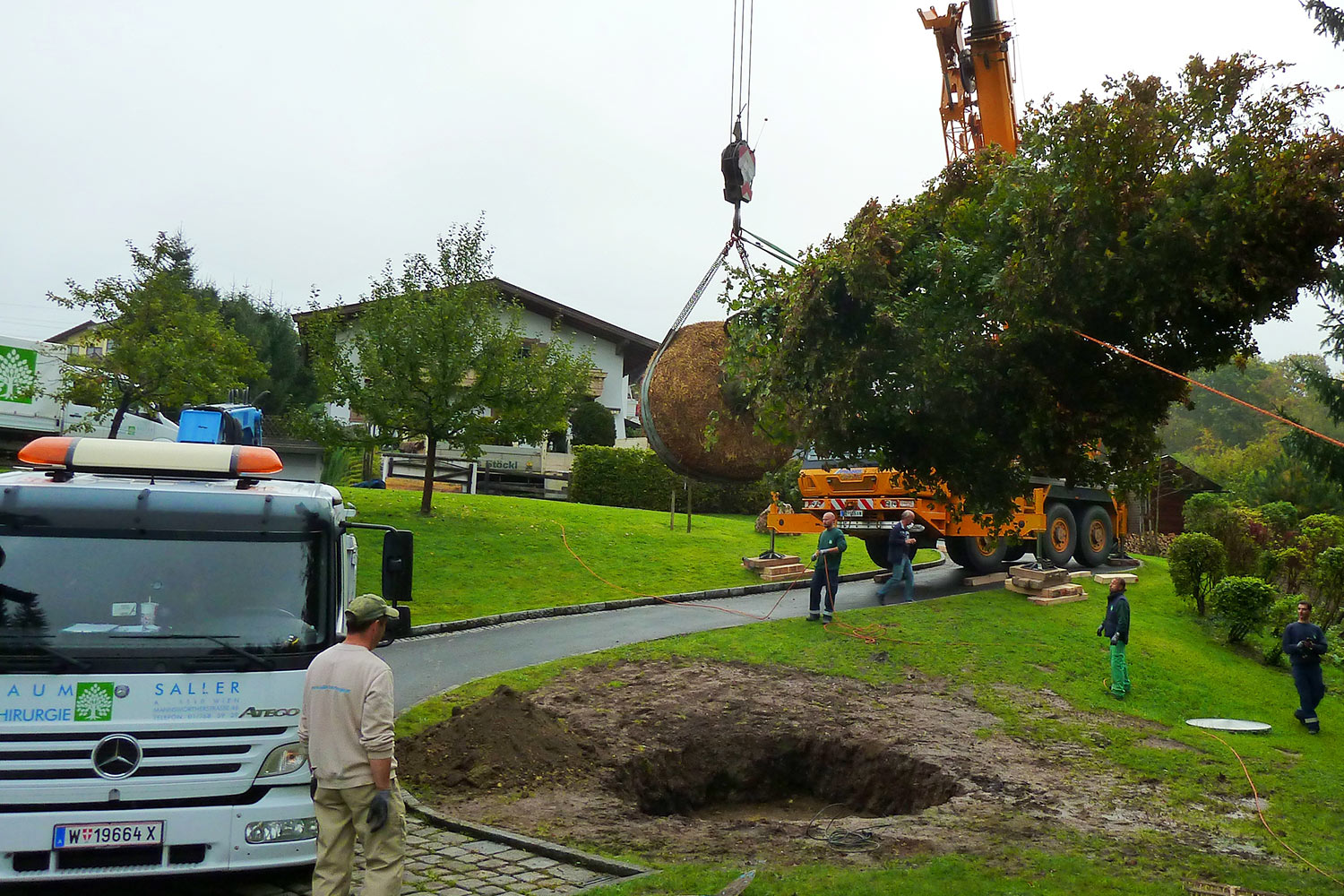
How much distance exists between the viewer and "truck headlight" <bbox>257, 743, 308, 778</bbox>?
5.63 metres

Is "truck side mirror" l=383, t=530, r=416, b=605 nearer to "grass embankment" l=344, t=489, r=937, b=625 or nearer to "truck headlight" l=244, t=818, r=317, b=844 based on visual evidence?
"truck headlight" l=244, t=818, r=317, b=844

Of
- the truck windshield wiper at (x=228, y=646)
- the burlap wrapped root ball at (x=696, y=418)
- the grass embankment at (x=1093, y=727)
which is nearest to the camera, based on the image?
the truck windshield wiper at (x=228, y=646)

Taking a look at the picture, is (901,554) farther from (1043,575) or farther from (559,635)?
(559,635)

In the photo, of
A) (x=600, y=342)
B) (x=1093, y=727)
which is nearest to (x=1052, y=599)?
(x=1093, y=727)

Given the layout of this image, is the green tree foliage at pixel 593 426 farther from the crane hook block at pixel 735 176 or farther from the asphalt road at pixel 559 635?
the crane hook block at pixel 735 176

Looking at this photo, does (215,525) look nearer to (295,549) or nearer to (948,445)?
(295,549)

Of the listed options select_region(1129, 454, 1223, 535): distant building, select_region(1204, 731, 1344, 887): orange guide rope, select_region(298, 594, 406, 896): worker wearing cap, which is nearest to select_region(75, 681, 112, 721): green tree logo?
select_region(298, 594, 406, 896): worker wearing cap

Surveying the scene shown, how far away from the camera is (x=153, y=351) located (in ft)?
59.6

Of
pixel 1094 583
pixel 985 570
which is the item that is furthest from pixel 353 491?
pixel 1094 583

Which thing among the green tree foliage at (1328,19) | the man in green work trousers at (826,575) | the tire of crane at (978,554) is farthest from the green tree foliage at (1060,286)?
the tire of crane at (978,554)

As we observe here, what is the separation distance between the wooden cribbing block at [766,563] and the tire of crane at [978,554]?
304 cm

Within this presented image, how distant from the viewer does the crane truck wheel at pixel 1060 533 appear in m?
20.5

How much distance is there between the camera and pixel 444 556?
19.4 metres

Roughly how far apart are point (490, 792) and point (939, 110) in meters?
19.9
